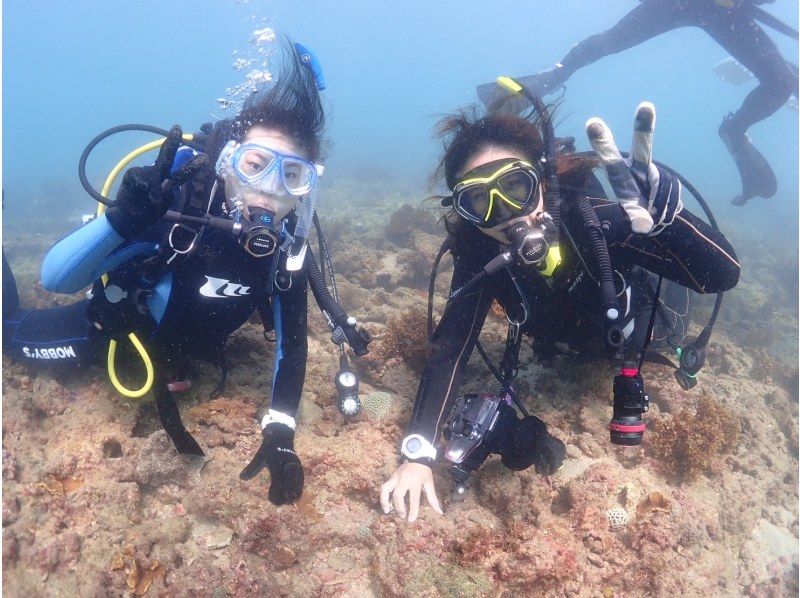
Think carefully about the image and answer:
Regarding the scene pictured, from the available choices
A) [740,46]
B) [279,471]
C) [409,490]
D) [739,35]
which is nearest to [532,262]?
[409,490]

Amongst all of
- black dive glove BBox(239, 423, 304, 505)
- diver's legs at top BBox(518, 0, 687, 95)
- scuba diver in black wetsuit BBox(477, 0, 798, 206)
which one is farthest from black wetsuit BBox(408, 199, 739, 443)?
diver's legs at top BBox(518, 0, 687, 95)

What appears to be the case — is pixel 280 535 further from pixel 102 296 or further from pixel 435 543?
pixel 102 296

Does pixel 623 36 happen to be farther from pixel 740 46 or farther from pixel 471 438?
pixel 471 438

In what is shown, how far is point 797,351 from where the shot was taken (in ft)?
30.4

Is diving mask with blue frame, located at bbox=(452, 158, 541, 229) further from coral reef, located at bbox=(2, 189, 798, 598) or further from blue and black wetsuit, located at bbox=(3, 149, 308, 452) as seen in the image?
coral reef, located at bbox=(2, 189, 798, 598)

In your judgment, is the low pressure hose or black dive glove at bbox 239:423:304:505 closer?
the low pressure hose

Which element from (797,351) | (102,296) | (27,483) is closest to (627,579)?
(27,483)

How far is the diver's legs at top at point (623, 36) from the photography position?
559 inches

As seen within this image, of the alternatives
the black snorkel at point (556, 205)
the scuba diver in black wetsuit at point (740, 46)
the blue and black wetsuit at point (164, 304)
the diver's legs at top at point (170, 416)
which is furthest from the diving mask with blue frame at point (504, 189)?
the scuba diver in black wetsuit at point (740, 46)

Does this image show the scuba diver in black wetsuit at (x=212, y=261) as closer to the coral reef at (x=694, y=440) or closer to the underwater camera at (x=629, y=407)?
the underwater camera at (x=629, y=407)

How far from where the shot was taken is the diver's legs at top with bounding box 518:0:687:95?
46.6ft

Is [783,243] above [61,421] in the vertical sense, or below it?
below

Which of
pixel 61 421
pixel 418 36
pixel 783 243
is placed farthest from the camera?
pixel 418 36

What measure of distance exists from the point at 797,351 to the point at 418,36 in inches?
8426
